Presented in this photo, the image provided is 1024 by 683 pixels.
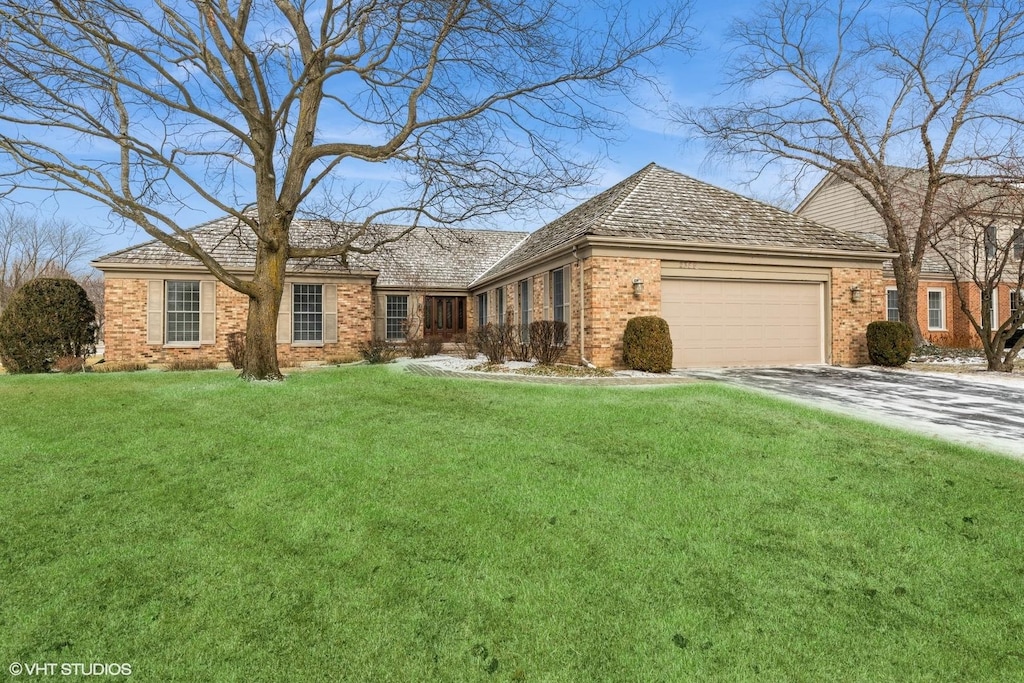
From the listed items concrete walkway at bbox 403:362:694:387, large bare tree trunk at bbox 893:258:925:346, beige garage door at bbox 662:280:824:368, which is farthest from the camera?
large bare tree trunk at bbox 893:258:925:346

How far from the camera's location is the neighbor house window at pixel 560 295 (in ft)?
49.2

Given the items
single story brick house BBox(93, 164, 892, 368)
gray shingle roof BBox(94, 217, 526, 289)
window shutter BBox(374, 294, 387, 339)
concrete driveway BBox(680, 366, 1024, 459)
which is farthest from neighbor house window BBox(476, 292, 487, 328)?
concrete driveway BBox(680, 366, 1024, 459)

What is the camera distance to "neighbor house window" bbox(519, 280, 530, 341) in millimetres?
17920

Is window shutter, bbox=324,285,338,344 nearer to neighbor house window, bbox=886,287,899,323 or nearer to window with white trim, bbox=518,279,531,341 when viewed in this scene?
window with white trim, bbox=518,279,531,341

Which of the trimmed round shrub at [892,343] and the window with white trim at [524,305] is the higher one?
the window with white trim at [524,305]

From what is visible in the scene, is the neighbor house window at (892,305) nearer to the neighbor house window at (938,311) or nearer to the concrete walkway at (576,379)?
the neighbor house window at (938,311)

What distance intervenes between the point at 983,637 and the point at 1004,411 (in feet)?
23.9

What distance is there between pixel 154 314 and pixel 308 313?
15.0 ft

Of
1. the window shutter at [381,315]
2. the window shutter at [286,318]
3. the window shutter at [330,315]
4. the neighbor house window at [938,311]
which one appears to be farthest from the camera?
the neighbor house window at [938,311]

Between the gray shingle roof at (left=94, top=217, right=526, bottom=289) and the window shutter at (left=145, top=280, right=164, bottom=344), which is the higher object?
the gray shingle roof at (left=94, top=217, right=526, bottom=289)

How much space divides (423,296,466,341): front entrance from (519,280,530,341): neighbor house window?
A: 21.4 ft

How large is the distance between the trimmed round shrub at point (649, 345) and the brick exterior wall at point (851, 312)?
5.94m

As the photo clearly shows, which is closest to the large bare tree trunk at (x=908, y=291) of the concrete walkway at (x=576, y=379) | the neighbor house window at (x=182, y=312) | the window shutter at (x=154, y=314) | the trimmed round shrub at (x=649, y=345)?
the trimmed round shrub at (x=649, y=345)

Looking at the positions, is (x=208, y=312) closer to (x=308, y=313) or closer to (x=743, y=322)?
(x=308, y=313)
